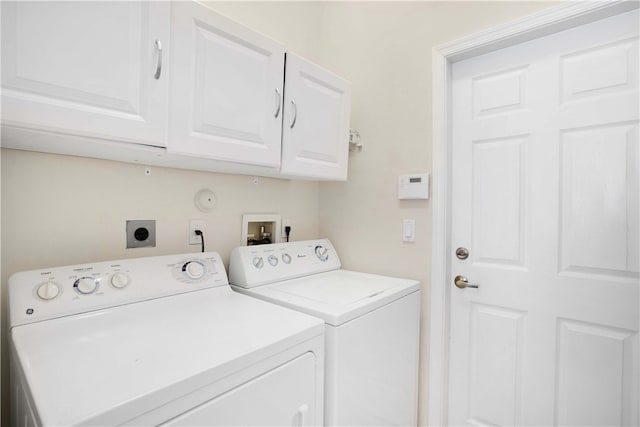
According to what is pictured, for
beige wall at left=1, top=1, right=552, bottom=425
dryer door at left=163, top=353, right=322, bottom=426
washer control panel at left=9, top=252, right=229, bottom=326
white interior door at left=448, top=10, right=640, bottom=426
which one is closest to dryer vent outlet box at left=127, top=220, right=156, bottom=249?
beige wall at left=1, top=1, right=552, bottom=425

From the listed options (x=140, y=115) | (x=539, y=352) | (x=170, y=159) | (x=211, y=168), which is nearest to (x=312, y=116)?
(x=211, y=168)

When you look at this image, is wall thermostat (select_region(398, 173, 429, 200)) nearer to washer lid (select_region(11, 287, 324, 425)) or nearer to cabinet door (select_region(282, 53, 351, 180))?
cabinet door (select_region(282, 53, 351, 180))

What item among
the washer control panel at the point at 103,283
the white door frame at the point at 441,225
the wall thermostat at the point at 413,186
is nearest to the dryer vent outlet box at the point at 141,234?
the washer control panel at the point at 103,283

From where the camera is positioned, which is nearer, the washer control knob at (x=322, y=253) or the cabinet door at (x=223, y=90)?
the cabinet door at (x=223, y=90)

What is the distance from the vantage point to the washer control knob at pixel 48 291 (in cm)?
99

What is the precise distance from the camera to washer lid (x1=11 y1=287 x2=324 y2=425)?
611 mm

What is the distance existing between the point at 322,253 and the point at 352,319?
2.58ft

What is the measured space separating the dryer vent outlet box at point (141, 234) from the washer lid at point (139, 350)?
1.00 ft

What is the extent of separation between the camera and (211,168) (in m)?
1.49

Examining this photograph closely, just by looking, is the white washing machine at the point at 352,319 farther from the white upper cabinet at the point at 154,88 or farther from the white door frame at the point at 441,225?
the white upper cabinet at the point at 154,88

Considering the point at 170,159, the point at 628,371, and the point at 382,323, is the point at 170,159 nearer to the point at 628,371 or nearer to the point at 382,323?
the point at 382,323

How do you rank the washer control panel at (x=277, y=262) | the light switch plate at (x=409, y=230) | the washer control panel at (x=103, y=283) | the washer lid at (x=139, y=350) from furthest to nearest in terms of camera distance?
1. the light switch plate at (x=409, y=230)
2. the washer control panel at (x=277, y=262)
3. the washer control panel at (x=103, y=283)
4. the washer lid at (x=139, y=350)

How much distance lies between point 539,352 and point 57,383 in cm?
178

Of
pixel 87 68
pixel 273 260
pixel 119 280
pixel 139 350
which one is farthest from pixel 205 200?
pixel 139 350
